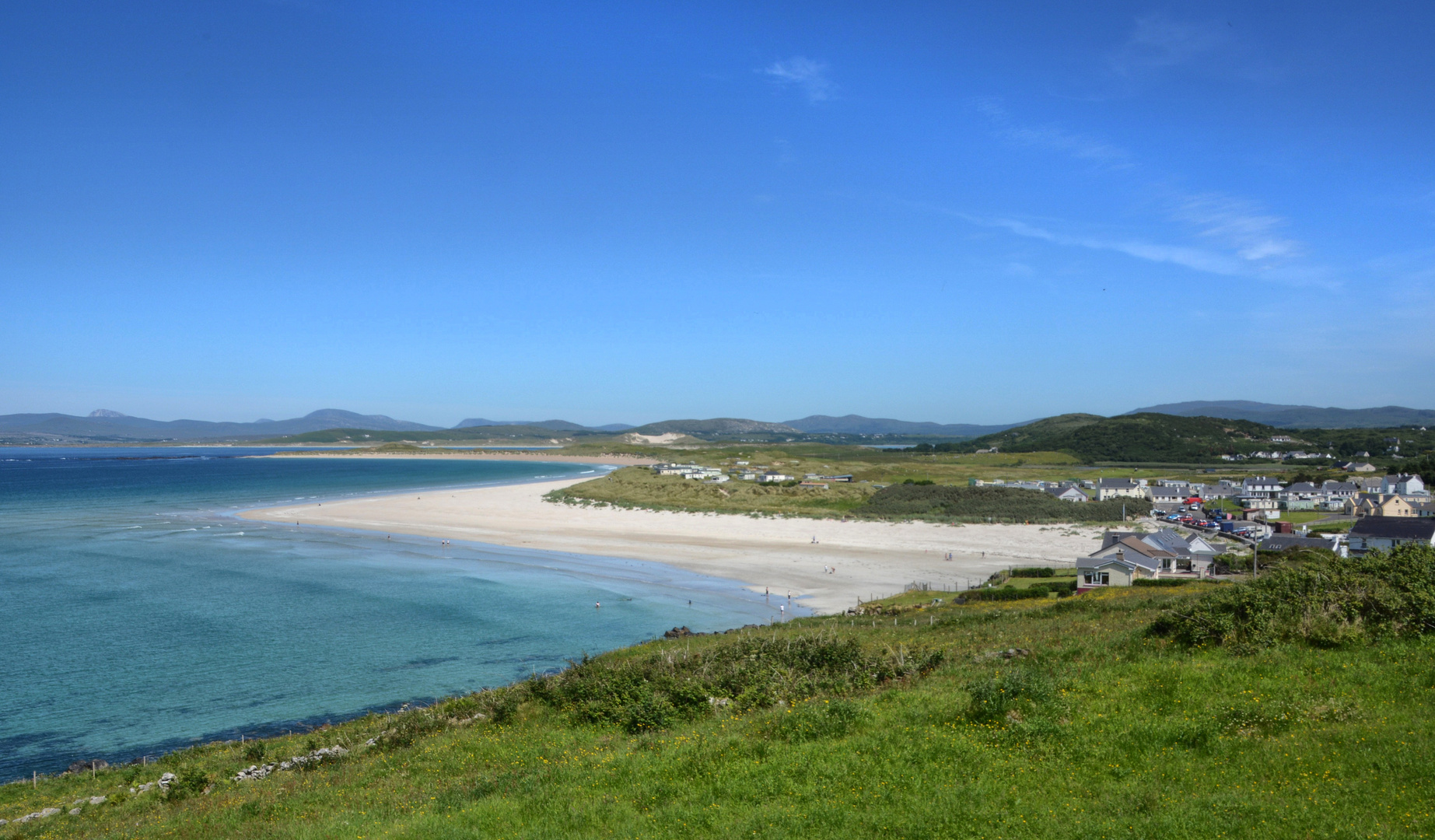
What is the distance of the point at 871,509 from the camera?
87.7 metres

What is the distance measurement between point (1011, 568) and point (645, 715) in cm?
4130

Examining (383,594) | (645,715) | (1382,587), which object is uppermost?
(1382,587)

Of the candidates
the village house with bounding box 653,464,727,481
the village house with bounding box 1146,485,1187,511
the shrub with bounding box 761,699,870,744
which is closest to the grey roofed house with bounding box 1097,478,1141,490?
the village house with bounding box 1146,485,1187,511

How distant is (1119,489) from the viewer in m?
93.5

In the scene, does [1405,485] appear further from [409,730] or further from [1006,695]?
[409,730]

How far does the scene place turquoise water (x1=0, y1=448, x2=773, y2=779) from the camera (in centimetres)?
2573

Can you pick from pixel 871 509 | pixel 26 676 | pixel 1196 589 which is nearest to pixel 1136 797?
pixel 1196 589

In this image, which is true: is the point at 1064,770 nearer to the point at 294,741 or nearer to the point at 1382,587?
the point at 1382,587

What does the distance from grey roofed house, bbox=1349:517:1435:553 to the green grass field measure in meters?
41.7

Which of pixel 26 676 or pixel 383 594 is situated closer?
pixel 26 676

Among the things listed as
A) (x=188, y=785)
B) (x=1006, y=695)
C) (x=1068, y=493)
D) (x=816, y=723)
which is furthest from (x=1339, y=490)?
(x=188, y=785)

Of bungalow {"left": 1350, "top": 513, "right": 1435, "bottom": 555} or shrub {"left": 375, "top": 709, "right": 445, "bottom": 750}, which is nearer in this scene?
shrub {"left": 375, "top": 709, "right": 445, "bottom": 750}

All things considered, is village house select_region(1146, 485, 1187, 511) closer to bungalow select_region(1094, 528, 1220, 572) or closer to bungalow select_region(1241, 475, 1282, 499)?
bungalow select_region(1241, 475, 1282, 499)

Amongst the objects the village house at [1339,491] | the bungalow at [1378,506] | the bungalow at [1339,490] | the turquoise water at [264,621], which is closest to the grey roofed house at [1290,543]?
the bungalow at [1378,506]
